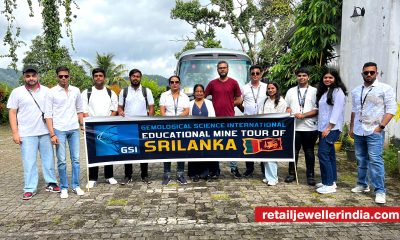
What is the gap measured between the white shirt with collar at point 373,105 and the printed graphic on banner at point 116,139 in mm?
3614

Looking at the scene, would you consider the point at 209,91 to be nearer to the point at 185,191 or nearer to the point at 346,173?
the point at 185,191

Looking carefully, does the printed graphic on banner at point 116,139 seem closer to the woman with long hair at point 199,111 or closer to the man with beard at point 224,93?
the woman with long hair at point 199,111

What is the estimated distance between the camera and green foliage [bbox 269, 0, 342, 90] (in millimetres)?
10359

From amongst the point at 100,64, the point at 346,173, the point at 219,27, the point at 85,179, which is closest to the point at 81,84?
the point at 100,64

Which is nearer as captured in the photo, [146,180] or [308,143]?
[308,143]

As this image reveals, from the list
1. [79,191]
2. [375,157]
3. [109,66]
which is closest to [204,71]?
[79,191]

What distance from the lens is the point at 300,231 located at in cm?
404

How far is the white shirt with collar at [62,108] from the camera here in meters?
5.34

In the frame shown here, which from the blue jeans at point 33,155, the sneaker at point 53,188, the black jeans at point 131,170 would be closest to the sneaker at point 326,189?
the black jeans at point 131,170

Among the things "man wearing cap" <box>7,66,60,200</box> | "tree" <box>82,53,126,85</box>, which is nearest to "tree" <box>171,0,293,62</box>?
"tree" <box>82,53,126,85</box>

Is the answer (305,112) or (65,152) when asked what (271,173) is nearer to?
(305,112)

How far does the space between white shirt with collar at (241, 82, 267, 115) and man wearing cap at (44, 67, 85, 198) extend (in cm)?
292

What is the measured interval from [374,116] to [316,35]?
20.1 feet

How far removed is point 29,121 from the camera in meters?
5.37
